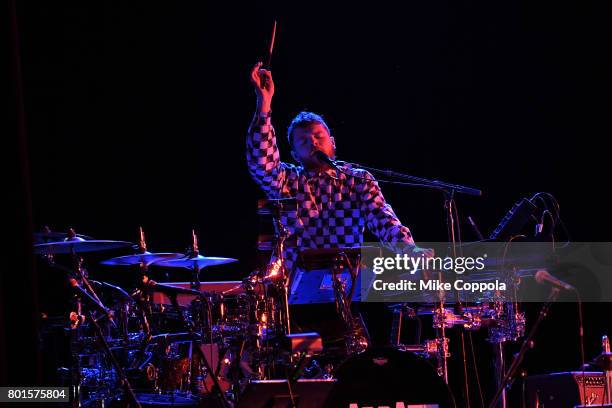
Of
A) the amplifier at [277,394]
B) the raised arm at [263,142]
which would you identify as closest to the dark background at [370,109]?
the raised arm at [263,142]

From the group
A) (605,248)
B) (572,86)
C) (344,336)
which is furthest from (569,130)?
(344,336)

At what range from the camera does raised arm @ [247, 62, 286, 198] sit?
4.53 m

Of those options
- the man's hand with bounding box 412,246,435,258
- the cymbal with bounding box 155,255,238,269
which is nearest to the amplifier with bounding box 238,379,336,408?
the man's hand with bounding box 412,246,435,258

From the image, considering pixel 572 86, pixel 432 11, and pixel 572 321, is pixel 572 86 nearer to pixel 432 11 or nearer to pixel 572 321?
pixel 432 11

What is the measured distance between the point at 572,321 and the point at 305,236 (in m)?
2.67

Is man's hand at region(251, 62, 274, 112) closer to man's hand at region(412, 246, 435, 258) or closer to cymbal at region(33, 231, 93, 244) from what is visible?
man's hand at region(412, 246, 435, 258)

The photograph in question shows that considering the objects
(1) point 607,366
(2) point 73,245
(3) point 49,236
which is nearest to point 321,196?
(2) point 73,245

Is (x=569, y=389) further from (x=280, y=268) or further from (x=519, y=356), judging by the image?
(x=280, y=268)

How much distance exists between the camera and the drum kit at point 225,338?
3678mm

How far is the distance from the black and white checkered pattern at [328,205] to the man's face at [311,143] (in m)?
0.08

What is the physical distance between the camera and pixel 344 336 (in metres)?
4.44

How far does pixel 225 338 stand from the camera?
432 centimetres

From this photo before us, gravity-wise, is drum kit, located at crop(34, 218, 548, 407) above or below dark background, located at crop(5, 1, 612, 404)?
below

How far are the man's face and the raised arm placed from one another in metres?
0.26
